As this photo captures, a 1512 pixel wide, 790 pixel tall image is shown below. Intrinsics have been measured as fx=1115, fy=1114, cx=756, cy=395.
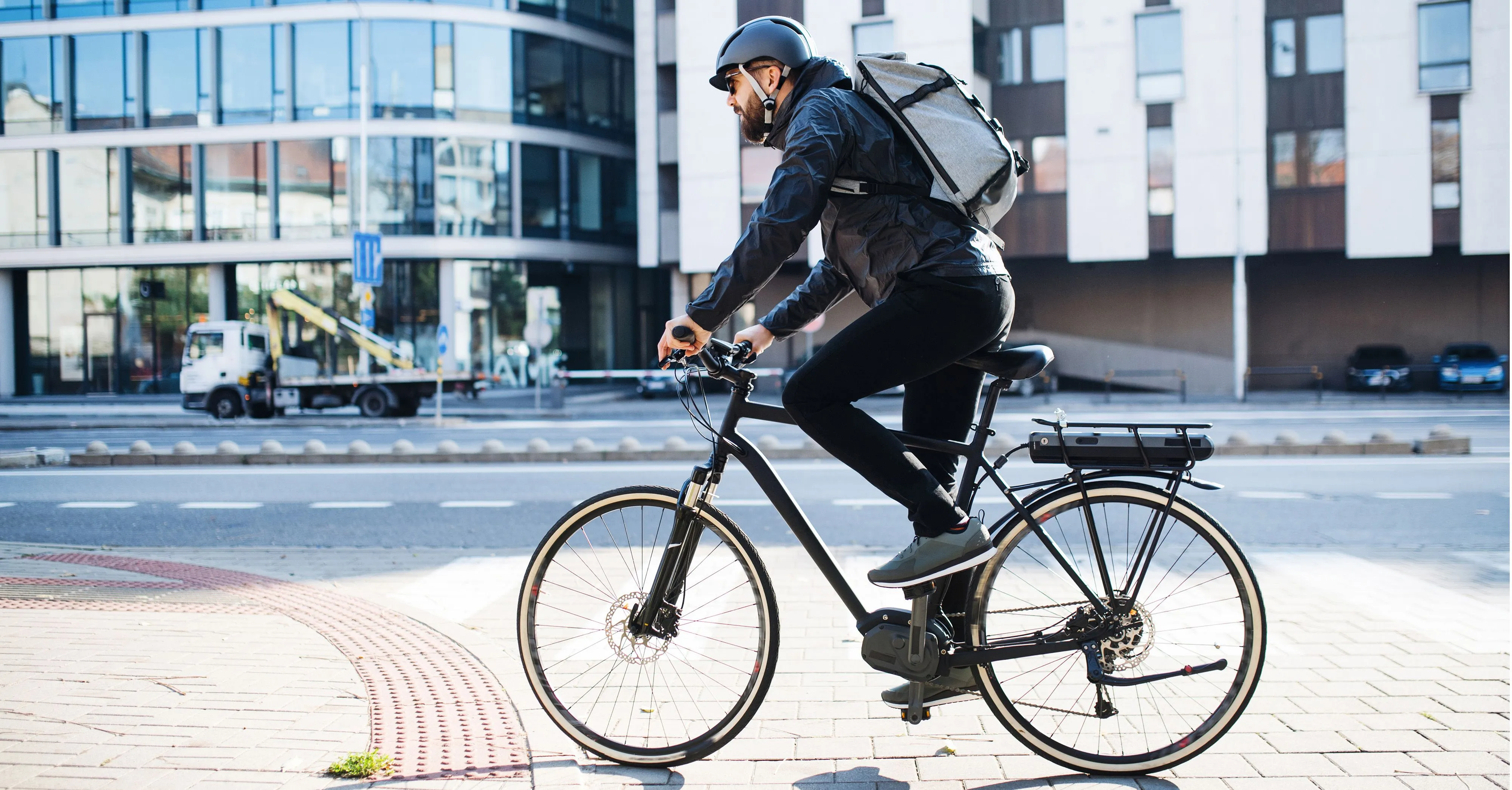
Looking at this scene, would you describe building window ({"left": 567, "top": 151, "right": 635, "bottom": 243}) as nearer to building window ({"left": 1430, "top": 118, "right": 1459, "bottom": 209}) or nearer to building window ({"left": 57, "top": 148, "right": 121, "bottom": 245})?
building window ({"left": 57, "top": 148, "right": 121, "bottom": 245})

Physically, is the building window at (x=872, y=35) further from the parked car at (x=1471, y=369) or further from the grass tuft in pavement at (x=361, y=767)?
the grass tuft in pavement at (x=361, y=767)

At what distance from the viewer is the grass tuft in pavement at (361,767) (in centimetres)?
291

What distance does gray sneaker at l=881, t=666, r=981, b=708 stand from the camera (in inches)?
120

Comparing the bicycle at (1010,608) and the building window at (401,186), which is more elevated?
the building window at (401,186)

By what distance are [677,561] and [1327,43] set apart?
32996 millimetres

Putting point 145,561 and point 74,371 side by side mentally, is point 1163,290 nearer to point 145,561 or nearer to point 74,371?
point 145,561

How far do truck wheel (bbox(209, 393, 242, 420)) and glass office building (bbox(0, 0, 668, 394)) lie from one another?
9826mm

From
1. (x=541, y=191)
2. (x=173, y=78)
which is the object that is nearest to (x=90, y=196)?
(x=173, y=78)

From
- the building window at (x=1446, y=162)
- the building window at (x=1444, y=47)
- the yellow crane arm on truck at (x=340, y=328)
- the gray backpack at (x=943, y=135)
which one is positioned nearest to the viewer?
the gray backpack at (x=943, y=135)

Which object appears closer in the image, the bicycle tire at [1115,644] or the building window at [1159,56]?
the bicycle tire at [1115,644]

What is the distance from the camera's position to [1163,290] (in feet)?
110

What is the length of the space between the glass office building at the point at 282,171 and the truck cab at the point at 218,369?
8876mm

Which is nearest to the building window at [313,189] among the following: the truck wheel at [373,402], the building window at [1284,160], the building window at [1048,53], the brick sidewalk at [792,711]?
the truck wheel at [373,402]

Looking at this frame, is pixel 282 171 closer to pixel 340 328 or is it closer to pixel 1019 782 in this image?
pixel 340 328
